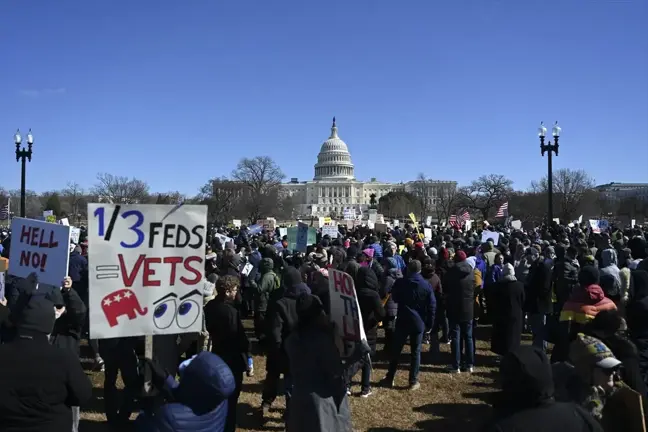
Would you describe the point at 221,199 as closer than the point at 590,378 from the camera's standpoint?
No

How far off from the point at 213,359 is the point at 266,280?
6078mm

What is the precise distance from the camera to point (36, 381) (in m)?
2.99

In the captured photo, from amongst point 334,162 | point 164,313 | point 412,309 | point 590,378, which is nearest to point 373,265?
point 412,309

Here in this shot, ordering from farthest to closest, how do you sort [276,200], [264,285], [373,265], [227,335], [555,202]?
[276,200]
[555,202]
[373,265]
[264,285]
[227,335]

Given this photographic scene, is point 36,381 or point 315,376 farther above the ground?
point 36,381

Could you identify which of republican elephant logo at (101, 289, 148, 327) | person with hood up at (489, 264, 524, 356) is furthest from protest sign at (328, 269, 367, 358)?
person with hood up at (489, 264, 524, 356)

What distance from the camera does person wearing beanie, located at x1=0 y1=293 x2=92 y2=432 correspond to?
2.98 m

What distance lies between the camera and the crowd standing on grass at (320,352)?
8.95 feet

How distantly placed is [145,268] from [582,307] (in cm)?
406

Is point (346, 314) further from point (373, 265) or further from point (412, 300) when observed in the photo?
point (373, 265)

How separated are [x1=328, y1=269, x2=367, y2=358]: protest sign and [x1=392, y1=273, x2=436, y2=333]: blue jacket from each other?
2333 millimetres

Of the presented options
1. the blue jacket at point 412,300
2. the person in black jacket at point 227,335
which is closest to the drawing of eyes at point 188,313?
the person in black jacket at point 227,335

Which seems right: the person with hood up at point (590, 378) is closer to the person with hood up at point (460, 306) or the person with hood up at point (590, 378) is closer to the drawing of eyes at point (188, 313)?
the drawing of eyes at point (188, 313)

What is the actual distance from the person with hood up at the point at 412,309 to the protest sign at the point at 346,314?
92.4 inches
